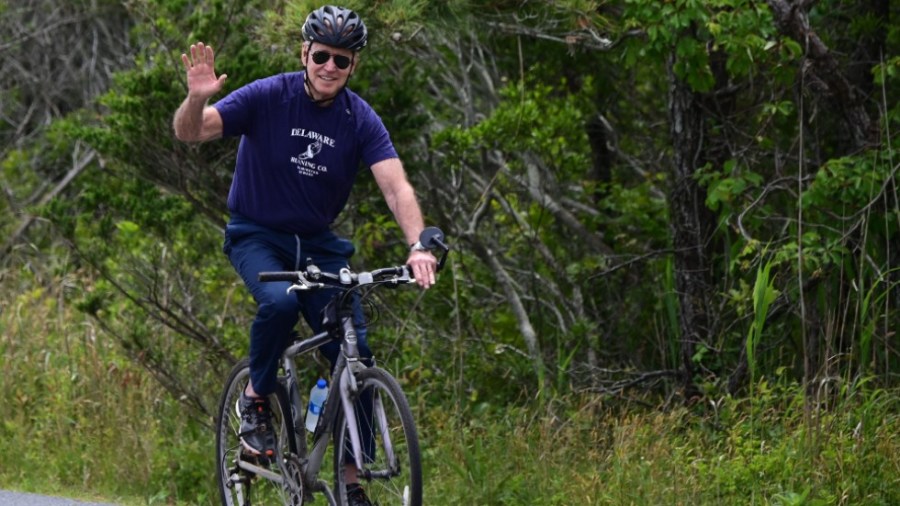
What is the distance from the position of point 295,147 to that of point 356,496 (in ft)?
4.67

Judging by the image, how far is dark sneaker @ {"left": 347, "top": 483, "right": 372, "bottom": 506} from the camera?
568cm

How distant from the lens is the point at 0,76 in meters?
15.3

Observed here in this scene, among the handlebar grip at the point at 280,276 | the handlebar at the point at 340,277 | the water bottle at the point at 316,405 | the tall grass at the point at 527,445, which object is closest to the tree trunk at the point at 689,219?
the tall grass at the point at 527,445

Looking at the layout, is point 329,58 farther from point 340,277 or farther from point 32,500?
point 32,500

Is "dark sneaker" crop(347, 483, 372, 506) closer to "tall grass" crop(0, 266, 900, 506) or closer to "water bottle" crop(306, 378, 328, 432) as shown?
"water bottle" crop(306, 378, 328, 432)

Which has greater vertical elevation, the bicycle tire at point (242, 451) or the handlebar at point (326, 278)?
the handlebar at point (326, 278)

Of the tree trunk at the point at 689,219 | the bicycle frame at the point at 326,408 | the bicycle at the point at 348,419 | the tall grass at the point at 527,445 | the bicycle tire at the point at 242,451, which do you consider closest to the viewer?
the bicycle at the point at 348,419

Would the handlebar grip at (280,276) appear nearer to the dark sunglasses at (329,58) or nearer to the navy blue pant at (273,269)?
the navy blue pant at (273,269)

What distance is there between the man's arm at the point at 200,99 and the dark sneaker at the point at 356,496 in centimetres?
150

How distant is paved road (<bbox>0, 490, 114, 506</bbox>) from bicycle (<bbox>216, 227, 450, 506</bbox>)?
159 centimetres

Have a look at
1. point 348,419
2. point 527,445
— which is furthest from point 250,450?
point 527,445

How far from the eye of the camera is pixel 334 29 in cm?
586

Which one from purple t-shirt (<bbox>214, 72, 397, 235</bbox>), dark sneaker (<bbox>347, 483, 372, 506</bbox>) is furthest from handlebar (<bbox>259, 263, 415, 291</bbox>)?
dark sneaker (<bbox>347, 483, 372, 506</bbox>)

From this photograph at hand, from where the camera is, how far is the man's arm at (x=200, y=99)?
5.60 meters
